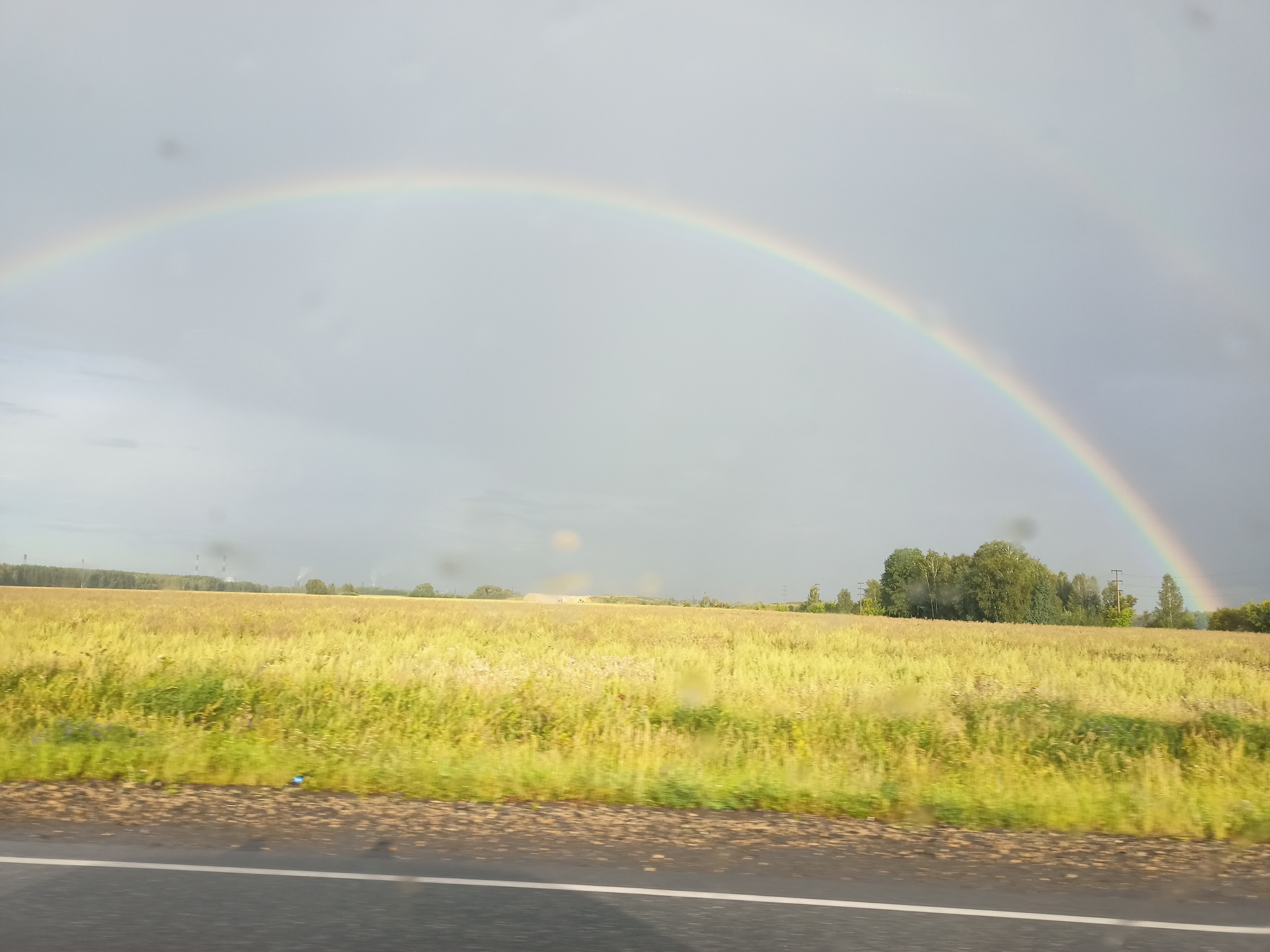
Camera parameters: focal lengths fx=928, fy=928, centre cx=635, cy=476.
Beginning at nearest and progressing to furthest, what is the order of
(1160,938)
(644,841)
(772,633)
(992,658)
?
(1160,938) → (644,841) → (992,658) → (772,633)

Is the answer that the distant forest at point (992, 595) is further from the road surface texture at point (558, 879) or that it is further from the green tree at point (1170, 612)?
the road surface texture at point (558, 879)

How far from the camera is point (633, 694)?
1530 centimetres

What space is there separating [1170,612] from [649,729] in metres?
153

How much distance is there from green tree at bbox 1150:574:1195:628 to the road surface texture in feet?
498

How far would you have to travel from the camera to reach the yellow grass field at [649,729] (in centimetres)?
931

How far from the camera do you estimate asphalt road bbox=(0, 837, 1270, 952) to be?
486 centimetres

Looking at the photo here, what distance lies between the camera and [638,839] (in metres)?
7.52

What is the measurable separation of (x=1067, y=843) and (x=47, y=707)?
42.6 ft

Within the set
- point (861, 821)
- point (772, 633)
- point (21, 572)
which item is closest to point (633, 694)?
point (861, 821)

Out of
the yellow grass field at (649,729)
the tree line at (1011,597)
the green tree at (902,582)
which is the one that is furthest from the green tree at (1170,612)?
the yellow grass field at (649,729)

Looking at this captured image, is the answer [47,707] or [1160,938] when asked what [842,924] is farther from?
[47,707]

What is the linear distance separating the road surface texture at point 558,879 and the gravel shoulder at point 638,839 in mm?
26

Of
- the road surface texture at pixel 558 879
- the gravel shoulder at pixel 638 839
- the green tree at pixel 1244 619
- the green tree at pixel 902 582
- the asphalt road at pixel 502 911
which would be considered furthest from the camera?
the green tree at pixel 902 582

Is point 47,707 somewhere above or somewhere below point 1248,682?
below
